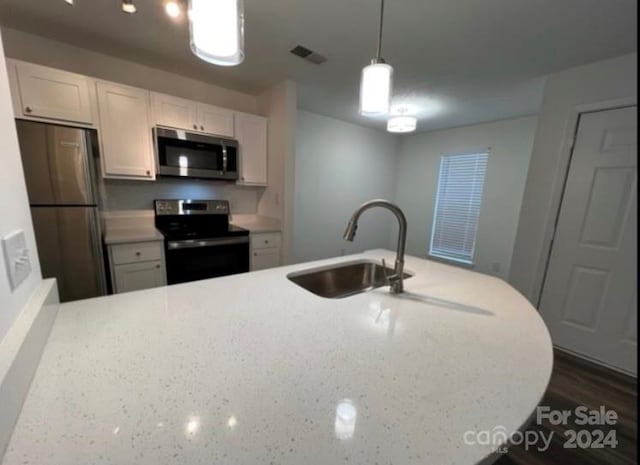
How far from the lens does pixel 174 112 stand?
238 centimetres

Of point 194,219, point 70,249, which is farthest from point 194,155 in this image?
point 70,249

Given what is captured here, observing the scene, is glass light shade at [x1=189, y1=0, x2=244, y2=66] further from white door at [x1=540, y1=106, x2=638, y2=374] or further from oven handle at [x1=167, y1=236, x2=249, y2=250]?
white door at [x1=540, y1=106, x2=638, y2=374]

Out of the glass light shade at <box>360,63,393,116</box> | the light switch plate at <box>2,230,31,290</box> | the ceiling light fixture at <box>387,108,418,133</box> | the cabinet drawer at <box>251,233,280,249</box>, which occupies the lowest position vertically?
the cabinet drawer at <box>251,233,280,249</box>

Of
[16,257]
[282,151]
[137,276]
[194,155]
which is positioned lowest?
[137,276]

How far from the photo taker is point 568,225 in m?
2.24

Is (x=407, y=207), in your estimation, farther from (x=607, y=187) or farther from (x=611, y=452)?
(x=611, y=452)

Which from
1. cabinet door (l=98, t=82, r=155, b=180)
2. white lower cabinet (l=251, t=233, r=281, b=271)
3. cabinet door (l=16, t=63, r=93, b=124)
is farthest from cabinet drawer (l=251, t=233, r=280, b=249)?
cabinet door (l=16, t=63, r=93, b=124)

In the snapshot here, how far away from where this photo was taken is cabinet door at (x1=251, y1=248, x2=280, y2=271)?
2.69m

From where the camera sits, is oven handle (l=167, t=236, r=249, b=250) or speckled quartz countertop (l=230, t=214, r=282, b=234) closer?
oven handle (l=167, t=236, r=249, b=250)

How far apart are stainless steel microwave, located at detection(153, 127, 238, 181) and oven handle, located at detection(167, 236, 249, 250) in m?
0.67

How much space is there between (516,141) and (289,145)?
3142 millimetres

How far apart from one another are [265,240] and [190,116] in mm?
1405

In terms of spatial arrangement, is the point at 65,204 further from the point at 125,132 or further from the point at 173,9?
the point at 173,9

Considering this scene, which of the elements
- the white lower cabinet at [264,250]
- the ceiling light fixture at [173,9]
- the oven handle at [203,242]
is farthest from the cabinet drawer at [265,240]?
the ceiling light fixture at [173,9]
